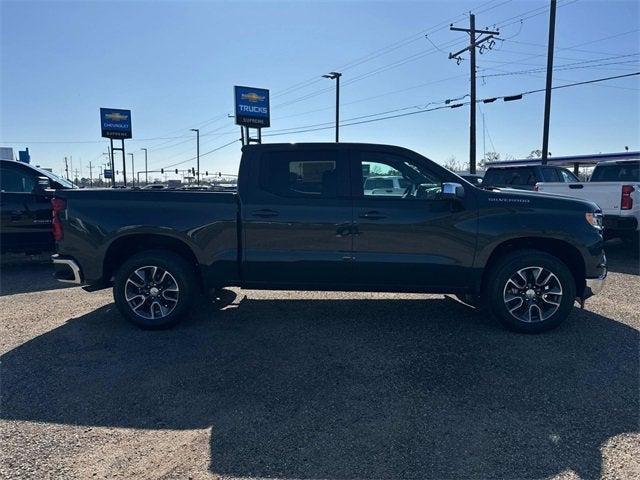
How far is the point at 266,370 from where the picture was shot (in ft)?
13.0

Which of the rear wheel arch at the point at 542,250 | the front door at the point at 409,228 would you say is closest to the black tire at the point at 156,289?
the front door at the point at 409,228

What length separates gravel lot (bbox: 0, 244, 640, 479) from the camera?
2746 millimetres

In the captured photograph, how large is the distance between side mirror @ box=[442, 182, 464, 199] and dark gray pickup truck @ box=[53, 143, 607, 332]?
0.11 m

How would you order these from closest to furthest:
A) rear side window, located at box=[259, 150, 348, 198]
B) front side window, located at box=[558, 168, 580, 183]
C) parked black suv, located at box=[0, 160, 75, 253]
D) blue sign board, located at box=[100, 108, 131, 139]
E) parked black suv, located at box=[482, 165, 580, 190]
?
1. rear side window, located at box=[259, 150, 348, 198]
2. parked black suv, located at box=[0, 160, 75, 253]
3. parked black suv, located at box=[482, 165, 580, 190]
4. front side window, located at box=[558, 168, 580, 183]
5. blue sign board, located at box=[100, 108, 131, 139]

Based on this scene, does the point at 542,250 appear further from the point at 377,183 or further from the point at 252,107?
the point at 252,107

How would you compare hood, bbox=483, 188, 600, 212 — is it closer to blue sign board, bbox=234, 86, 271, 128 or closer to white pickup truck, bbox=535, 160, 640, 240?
white pickup truck, bbox=535, 160, 640, 240

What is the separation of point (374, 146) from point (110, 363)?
3.36m

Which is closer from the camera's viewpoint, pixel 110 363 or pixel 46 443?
pixel 46 443

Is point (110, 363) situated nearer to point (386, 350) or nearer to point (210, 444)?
point (210, 444)

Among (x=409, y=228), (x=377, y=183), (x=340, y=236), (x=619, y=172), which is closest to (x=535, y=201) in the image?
(x=409, y=228)

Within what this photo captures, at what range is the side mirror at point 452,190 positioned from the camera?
4445mm

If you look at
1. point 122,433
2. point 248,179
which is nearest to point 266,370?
point 122,433

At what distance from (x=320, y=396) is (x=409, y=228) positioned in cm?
204

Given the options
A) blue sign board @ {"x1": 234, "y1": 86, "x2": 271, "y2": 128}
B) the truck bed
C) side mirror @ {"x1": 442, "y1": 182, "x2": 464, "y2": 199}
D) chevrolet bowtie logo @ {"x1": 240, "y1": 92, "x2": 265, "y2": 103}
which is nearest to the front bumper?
side mirror @ {"x1": 442, "y1": 182, "x2": 464, "y2": 199}
